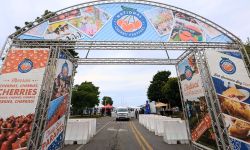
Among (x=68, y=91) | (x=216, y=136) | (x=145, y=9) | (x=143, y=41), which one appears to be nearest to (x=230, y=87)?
(x=216, y=136)

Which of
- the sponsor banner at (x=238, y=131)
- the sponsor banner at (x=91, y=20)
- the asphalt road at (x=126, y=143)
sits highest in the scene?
the sponsor banner at (x=91, y=20)

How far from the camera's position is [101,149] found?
432 inches

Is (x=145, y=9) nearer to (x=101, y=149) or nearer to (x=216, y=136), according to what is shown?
(x=216, y=136)

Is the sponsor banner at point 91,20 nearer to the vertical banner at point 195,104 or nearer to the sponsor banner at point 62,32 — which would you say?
the sponsor banner at point 62,32

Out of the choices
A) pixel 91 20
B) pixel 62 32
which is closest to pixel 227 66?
pixel 91 20

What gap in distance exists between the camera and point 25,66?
9.23m

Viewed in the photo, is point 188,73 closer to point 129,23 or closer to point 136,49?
point 136,49

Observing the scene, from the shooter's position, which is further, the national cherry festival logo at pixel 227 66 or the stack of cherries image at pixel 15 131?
the national cherry festival logo at pixel 227 66

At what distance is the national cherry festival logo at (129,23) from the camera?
10.2m

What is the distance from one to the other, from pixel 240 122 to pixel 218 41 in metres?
3.77

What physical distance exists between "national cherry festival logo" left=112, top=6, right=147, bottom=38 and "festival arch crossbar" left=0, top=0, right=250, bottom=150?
0.05 m

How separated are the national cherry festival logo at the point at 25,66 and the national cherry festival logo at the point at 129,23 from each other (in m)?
3.96

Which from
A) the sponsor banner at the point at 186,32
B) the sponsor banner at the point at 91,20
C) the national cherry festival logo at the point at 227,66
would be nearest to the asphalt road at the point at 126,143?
the national cherry festival logo at the point at 227,66

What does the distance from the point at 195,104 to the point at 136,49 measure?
12.0ft
